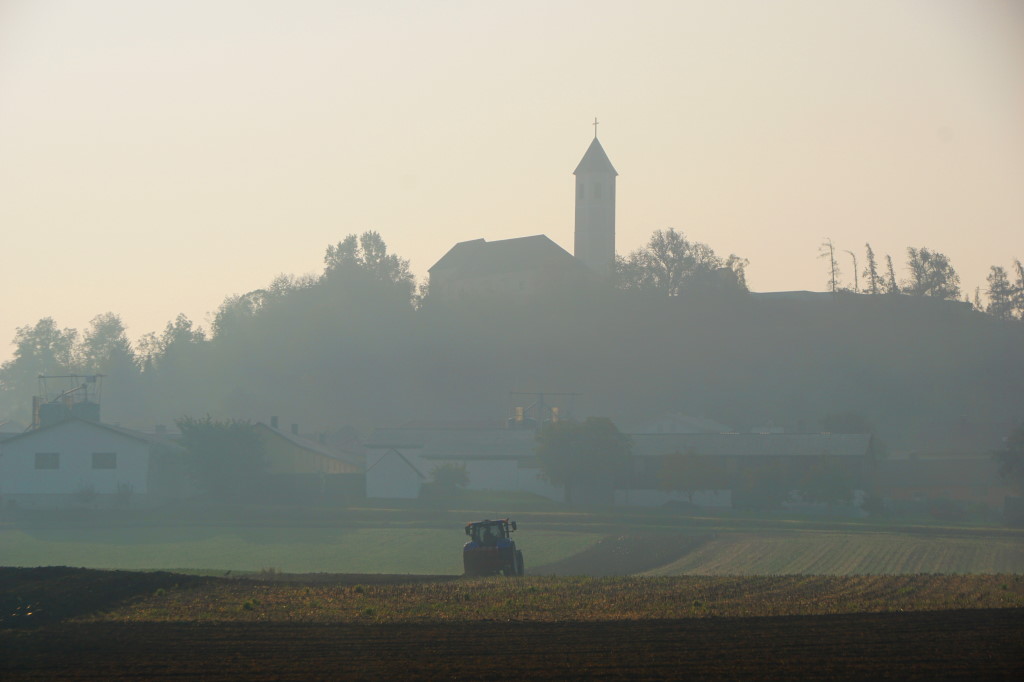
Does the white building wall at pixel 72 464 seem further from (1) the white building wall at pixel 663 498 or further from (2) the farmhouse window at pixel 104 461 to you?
(1) the white building wall at pixel 663 498

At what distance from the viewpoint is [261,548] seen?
4931cm

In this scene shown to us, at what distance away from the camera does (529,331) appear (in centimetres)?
12888

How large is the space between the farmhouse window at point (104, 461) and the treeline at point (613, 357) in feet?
145

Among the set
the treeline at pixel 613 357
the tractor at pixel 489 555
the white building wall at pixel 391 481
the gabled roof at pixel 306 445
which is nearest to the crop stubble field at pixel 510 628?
the tractor at pixel 489 555

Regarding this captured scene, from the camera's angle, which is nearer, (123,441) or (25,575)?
(25,575)

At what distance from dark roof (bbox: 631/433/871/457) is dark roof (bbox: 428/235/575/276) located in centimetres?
5388

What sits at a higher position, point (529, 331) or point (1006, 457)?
point (529, 331)

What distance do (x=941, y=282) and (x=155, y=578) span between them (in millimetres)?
124513

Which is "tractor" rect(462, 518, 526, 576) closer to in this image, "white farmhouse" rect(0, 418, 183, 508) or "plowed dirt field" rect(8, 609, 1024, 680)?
"plowed dirt field" rect(8, 609, 1024, 680)

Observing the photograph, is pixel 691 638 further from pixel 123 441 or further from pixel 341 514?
pixel 123 441

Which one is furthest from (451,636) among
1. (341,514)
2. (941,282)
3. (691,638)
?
(941,282)

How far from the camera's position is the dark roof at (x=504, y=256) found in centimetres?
13575

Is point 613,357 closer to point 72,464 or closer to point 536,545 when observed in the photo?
point 72,464

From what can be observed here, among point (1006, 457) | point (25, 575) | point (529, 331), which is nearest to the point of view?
point (25, 575)
